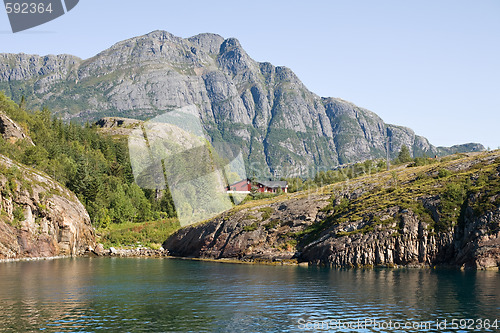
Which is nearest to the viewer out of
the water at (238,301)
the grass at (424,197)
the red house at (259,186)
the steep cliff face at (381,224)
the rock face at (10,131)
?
the water at (238,301)

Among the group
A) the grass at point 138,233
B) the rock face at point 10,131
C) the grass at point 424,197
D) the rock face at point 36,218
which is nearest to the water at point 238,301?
the grass at point 424,197

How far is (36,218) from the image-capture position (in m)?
106

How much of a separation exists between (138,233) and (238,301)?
98589 mm

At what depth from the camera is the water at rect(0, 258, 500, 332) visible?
37.0m

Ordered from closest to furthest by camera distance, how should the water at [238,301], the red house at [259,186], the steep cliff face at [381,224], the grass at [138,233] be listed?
the water at [238,301]
the steep cliff face at [381,224]
the grass at [138,233]
the red house at [259,186]

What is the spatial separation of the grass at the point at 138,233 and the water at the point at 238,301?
62.3 meters

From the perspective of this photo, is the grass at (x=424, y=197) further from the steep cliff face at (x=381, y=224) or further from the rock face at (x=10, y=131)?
the rock face at (x=10, y=131)

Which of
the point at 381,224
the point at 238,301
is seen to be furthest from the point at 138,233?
the point at 238,301

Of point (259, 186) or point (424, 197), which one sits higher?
point (259, 186)

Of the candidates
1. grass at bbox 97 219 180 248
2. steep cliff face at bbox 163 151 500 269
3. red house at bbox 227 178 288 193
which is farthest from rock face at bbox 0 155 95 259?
red house at bbox 227 178 288 193

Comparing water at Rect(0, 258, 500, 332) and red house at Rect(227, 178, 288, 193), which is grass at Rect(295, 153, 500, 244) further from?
red house at Rect(227, 178, 288, 193)

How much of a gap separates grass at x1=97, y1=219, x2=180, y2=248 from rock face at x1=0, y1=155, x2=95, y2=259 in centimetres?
1264

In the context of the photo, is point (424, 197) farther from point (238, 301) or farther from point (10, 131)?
point (10, 131)

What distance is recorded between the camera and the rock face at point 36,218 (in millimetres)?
99125
